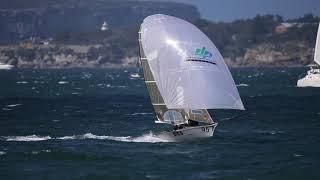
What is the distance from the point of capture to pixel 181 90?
171 feet

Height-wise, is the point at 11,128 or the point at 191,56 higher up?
the point at 191,56

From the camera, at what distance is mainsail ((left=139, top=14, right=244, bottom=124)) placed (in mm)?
51875

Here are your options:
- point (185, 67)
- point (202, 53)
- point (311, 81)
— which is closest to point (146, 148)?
point (185, 67)

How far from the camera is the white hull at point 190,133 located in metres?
52.0

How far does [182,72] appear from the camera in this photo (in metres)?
52.3

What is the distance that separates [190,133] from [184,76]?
3.61 metres

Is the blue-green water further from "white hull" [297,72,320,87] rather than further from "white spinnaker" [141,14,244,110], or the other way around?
"white hull" [297,72,320,87]

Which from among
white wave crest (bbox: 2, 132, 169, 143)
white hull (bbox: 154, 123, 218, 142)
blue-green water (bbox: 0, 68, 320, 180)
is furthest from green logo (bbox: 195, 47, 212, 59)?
white wave crest (bbox: 2, 132, 169, 143)

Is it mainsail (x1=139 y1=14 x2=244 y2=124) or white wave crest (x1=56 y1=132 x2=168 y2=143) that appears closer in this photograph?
mainsail (x1=139 y1=14 x2=244 y2=124)

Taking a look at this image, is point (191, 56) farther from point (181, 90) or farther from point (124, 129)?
point (124, 129)

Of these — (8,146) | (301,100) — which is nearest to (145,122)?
(8,146)

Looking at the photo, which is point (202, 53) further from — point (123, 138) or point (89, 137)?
point (89, 137)

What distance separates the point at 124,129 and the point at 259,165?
70.0 feet

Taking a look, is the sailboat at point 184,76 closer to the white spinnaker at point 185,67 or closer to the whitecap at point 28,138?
the white spinnaker at point 185,67
